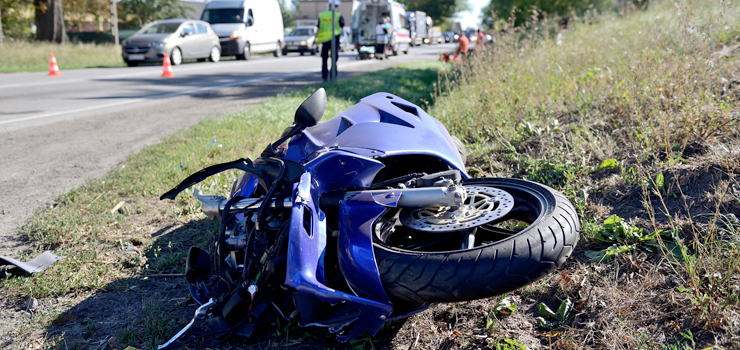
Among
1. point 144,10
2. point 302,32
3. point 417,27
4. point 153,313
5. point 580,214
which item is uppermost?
point 144,10

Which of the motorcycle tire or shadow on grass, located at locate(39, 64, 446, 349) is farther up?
the motorcycle tire

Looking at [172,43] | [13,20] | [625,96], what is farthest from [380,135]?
[13,20]

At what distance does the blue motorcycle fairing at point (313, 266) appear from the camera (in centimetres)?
209

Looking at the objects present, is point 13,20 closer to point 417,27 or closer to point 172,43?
point 172,43

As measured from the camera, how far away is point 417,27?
4384cm

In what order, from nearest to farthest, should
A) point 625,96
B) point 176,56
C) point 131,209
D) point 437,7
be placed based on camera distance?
point 131,209 < point 625,96 < point 176,56 < point 437,7

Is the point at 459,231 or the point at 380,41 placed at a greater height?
the point at 380,41

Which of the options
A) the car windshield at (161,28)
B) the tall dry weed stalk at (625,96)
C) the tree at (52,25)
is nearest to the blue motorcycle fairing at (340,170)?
the tall dry weed stalk at (625,96)

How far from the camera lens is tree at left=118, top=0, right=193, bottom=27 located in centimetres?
4112

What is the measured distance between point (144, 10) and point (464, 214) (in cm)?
Answer: 4526

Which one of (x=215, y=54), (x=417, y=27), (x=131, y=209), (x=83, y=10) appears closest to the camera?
(x=131, y=209)

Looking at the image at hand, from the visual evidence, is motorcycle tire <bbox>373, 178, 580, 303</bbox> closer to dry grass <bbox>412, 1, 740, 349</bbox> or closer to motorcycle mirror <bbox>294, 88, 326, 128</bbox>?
dry grass <bbox>412, 1, 740, 349</bbox>

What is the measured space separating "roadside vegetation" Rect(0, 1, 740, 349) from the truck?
3776 cm

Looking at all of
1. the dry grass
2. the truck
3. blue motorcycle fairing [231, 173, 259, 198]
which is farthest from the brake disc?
the truck
